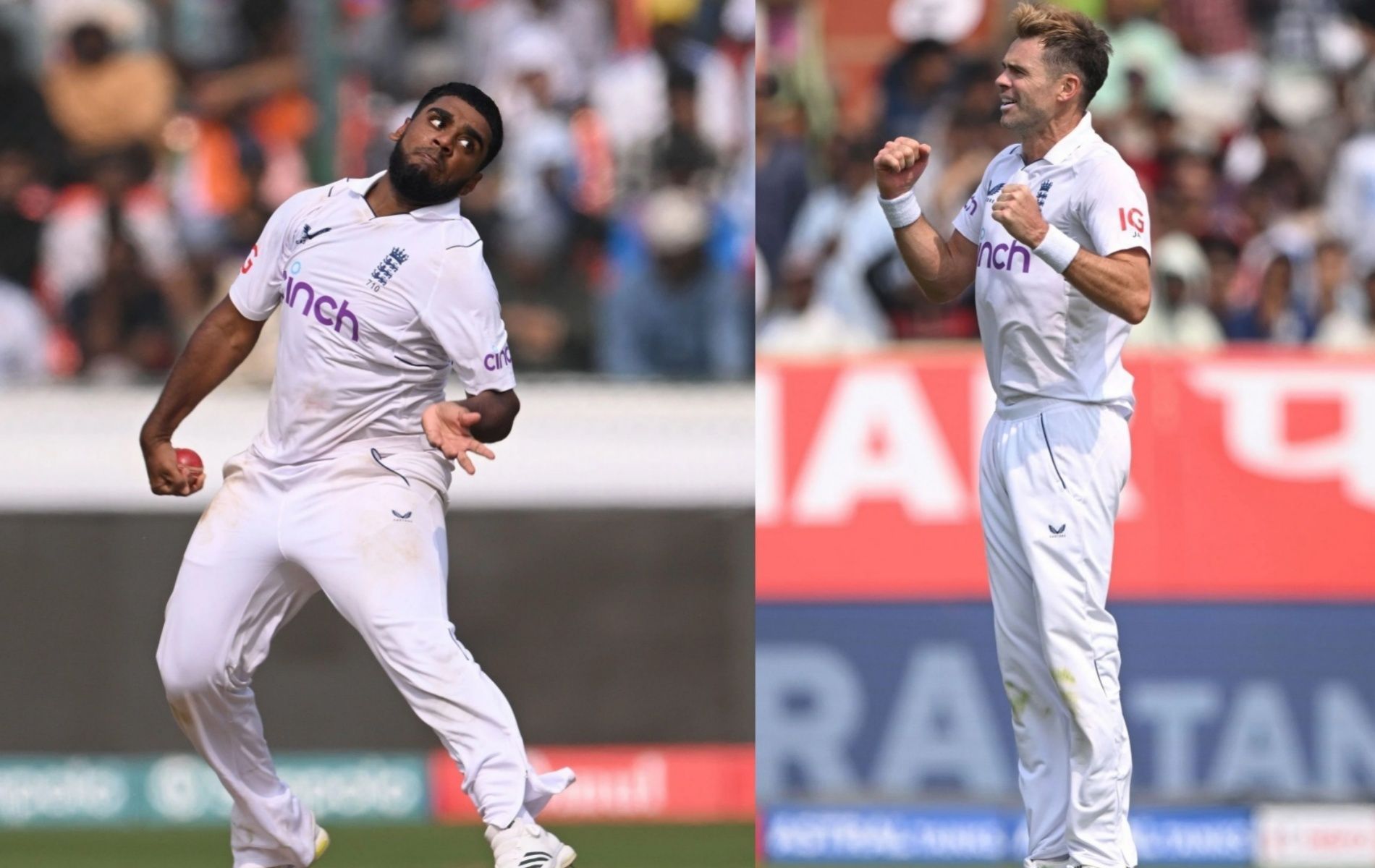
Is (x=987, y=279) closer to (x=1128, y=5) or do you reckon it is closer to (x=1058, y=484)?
(x=1058, y=484)

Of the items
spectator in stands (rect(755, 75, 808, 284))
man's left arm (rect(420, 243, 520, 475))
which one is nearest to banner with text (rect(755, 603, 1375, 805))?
spectator in stands (rect(755, 75, 808, 284))

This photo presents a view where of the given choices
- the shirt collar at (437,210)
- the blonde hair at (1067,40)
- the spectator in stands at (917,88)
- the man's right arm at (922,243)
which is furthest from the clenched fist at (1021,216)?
the spectator in stands at (917,88)

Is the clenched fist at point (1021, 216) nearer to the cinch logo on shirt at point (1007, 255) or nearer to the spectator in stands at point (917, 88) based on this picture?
the cinch logo on shirt at point (1007, 255)

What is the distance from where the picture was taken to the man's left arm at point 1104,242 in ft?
18.6

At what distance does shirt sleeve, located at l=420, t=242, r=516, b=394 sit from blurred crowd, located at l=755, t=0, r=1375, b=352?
3756 millimetres

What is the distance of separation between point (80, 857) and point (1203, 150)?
6.74m

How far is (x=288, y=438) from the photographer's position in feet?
21.4

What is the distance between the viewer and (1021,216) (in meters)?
5.64

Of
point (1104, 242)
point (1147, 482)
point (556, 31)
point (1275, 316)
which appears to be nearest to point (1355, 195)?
point (1275, 316)

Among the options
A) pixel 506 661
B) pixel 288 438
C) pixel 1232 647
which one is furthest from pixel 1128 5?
pixel 288 438

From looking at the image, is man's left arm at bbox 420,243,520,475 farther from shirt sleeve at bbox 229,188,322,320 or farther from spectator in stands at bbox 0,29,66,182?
spectator in stands at bbox 0,29,66,182

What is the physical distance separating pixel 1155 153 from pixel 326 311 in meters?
6.16

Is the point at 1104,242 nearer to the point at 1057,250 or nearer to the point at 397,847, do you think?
the point at 1057,250

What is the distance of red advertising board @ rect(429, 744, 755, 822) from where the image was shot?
9859 mm
